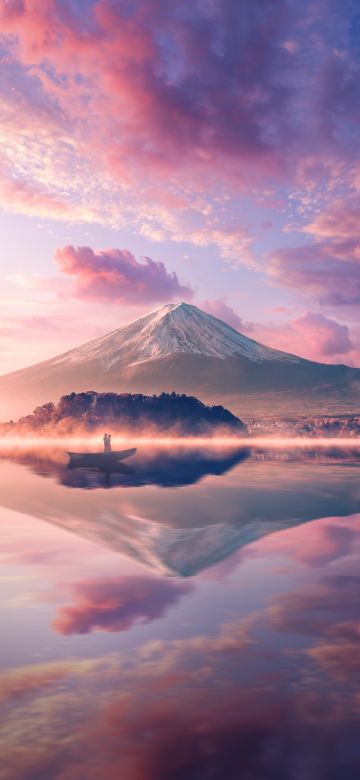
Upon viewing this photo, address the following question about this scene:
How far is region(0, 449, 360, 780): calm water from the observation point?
7.76 m

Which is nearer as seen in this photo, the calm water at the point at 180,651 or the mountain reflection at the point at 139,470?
the calm water at the point at 180,651

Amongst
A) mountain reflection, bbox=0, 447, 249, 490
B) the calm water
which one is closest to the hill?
mountain reflection, bbox=0, 447, 249, 490

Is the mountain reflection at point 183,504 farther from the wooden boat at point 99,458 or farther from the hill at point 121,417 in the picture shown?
the hill at point 121,417

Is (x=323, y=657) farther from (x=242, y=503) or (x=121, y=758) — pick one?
(x=242, y=503)

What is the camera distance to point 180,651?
10969 mm

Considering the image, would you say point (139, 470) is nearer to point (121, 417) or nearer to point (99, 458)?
point (99, 458)

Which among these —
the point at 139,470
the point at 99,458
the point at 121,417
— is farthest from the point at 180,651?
the point at 121,417

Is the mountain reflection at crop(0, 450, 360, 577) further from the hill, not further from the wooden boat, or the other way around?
the hill

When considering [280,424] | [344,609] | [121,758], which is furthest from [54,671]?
[280,424]

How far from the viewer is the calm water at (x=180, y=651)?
7762 mm

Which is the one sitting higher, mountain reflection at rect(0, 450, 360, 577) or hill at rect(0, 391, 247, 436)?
hill at rect(0, 391, 247, 436)

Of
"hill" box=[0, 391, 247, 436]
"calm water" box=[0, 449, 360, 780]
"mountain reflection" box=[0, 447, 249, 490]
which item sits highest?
"hill" box=[0, 391, 247, 436]

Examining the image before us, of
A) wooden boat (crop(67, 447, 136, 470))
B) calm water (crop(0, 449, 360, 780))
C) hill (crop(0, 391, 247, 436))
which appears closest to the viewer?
calm water (crop(0, 449, 360, 780))

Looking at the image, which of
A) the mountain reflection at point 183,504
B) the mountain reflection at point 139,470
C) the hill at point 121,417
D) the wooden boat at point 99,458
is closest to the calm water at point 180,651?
the mountain reflection at point 183,504
